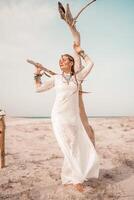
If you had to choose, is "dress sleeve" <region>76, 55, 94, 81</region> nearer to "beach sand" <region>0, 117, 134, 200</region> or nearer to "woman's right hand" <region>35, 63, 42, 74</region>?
"woman's right hand" <region>35, 63, 42, 74</region>

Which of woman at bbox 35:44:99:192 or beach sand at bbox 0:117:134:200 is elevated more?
woman at bbox 35:44:99:192

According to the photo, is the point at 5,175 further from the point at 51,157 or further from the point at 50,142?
the point at 50,142

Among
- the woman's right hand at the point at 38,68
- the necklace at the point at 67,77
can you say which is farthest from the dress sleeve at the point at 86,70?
the woman's right hand at the point at 38,68

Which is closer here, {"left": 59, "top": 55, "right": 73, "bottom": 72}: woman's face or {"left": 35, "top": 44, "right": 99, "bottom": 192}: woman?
{"left": 35, "top": 44, "right": 99, "bottom": 192}: woman

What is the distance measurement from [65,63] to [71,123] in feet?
3.67

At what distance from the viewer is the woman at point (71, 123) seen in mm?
5891

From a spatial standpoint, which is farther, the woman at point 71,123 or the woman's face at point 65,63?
the woman's face at point 65,63

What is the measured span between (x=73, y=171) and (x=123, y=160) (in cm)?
308

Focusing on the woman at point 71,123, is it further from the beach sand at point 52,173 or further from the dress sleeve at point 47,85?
the beach sand at point 52,173

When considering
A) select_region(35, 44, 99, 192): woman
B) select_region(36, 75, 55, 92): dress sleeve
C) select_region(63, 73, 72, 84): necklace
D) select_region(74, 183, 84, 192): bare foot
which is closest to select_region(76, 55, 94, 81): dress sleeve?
select_region(35, 44, 99, 192): woman

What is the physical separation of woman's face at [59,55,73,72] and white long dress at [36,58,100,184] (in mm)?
170

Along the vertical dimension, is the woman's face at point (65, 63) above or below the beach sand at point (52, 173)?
above

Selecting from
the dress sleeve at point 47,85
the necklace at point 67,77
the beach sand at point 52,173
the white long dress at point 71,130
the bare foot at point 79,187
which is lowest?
the beach sand at point 52,173

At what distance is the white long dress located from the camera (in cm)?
589
